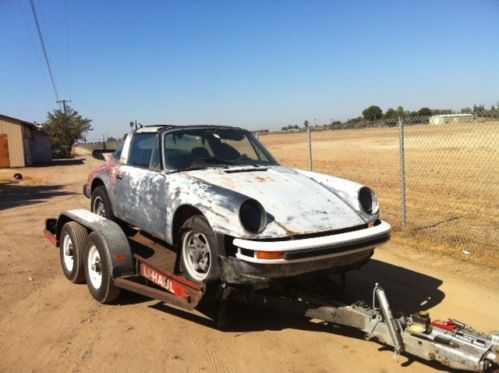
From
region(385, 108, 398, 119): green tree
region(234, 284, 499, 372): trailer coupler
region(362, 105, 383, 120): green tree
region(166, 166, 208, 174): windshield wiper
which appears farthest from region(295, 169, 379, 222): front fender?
region(362, 105, 383, 120): green tree

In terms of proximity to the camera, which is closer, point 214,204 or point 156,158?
point 214,204

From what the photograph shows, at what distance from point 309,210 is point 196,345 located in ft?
5.08

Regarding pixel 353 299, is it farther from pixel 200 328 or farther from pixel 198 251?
pixel 198 251

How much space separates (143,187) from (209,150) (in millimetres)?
841

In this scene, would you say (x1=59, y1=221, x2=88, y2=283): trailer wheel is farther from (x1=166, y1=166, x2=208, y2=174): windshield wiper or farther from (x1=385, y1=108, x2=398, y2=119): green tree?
(x1=385, y1=108, x2=398, y2=119): green tree

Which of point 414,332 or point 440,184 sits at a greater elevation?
point 414,332

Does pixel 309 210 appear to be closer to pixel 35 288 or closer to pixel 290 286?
pixel 290 286

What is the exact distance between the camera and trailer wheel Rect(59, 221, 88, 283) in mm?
5664

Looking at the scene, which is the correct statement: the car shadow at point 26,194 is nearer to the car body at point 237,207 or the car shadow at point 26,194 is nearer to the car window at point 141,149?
the car window at point 141,149

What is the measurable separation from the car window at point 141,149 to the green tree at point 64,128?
59548 millimetres

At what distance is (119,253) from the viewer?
4.96 metres

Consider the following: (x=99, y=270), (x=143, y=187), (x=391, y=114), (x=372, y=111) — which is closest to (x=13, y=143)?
(x=99, y=270)

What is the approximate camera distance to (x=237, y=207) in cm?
385

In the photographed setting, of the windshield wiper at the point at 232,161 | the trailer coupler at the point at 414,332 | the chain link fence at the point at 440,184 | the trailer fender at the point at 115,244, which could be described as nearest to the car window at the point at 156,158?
the windshield wiper at the point at 232,161
